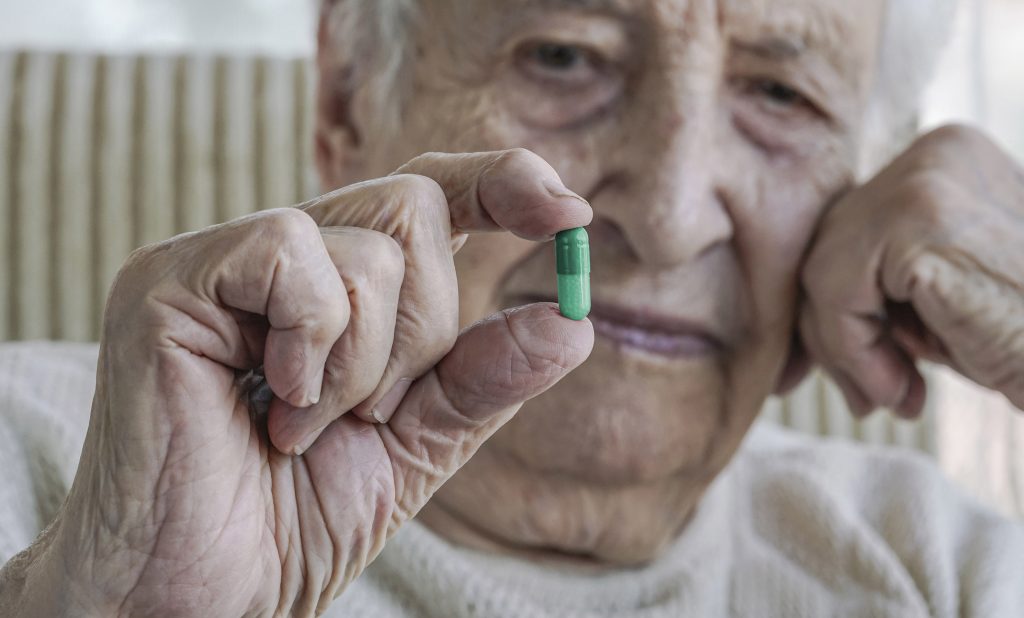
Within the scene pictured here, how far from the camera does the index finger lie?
60 centimetres

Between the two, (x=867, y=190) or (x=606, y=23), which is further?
(x=867, y=190)

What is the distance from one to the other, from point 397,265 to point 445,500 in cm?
59

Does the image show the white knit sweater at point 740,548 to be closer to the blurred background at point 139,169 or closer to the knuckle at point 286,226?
the knuckle at point 286,226

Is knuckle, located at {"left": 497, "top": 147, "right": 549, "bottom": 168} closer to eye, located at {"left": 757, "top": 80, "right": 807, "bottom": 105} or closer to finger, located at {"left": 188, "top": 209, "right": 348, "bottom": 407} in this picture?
finger, located at {"left": 188, "top": 209, "right": 348, "bottom": 407}

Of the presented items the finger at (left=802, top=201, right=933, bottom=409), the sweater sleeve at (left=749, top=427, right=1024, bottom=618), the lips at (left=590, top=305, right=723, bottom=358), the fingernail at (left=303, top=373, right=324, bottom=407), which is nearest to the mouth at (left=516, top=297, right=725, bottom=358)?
the lips at (left=590, top=305, right=723, bottom=358)

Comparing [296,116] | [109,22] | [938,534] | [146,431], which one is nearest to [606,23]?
[146,431]

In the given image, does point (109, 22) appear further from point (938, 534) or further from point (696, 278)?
point (938, 534)

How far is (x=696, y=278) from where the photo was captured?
1069mm

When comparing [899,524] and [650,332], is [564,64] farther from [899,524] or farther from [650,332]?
[899,524]

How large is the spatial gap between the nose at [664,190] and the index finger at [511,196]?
387 millimetres

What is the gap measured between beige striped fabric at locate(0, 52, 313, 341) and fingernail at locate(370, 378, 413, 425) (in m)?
1.39

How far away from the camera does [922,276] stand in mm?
1037

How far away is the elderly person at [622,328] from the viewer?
615 mm

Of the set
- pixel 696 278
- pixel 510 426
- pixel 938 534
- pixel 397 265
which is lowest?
pixel 938 534
